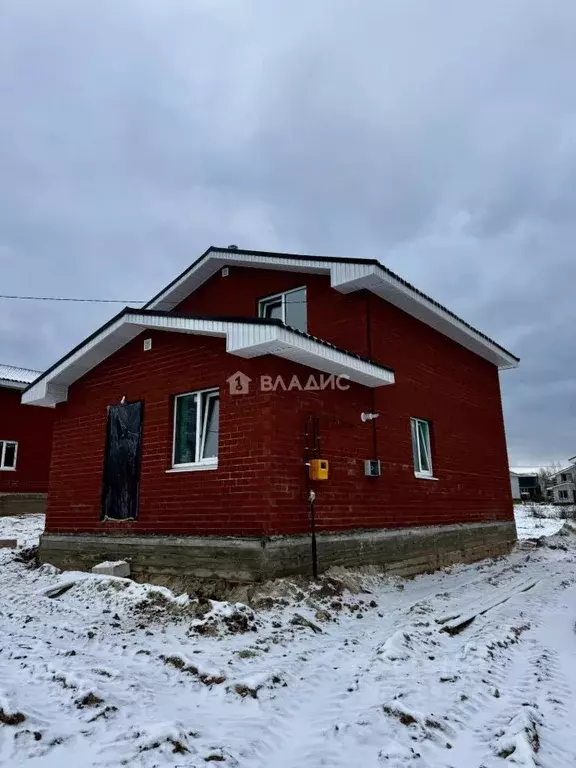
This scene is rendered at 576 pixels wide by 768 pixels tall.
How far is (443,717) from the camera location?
378 cm

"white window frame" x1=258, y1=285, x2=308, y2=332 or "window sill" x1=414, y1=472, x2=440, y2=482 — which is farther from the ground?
"white window frame" x1=258, y1=285, x2=308, y2=332

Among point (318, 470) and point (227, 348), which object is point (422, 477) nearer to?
point (318, 470)

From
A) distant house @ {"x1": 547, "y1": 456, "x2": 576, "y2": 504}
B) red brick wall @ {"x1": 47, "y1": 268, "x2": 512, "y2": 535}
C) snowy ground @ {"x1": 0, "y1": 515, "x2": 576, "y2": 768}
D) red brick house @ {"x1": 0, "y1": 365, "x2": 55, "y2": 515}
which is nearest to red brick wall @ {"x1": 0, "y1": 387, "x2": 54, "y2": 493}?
red brick house @ {"x1": 0, "y1": 365, "x2": 55, "y2": 515}

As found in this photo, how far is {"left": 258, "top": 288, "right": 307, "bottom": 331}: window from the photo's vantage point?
11.2m

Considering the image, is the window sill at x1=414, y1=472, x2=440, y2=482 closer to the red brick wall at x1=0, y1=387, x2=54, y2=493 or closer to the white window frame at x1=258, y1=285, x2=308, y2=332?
the white window frame at x1=258, y1=285, x2=308, y2=332

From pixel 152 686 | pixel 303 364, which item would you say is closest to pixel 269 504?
pixel 303 364

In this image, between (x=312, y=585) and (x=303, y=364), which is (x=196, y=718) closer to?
(x=312, y=585)

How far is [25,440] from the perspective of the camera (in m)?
19.7

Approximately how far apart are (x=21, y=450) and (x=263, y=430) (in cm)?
1524

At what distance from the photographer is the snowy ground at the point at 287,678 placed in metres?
3.33

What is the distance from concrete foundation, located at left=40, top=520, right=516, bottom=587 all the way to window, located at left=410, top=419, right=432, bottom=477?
123 centimetres

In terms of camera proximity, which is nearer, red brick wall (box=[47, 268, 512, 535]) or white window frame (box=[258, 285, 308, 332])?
red brick wall (box=[47, 268, 512, 535])

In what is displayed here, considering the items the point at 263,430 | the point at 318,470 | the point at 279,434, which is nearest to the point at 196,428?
the point at 263,430

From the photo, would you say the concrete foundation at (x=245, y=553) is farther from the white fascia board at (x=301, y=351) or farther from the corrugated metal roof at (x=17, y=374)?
the corrugated metal roof at (x=17, y=374)
